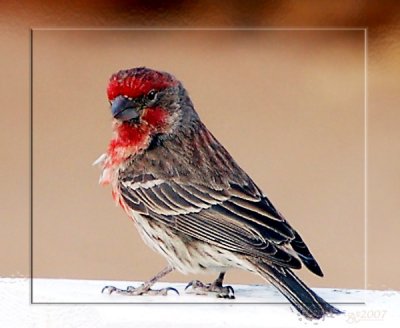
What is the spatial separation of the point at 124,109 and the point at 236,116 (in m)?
0.59

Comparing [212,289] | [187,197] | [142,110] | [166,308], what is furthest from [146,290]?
[142,110]

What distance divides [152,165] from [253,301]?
80cm

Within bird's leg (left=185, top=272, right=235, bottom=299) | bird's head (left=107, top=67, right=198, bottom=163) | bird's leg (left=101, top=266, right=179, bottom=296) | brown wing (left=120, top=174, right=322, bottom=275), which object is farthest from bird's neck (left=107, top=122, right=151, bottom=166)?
bird's leg (left=185, top=272, right=235, bottom=299)

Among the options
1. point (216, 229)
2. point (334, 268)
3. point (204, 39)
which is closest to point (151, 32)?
point (204, 39)

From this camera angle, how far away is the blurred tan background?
554 centimetres

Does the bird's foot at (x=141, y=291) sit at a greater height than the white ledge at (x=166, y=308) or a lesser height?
greater

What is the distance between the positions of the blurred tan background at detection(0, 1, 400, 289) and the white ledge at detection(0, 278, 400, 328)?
0.08 m

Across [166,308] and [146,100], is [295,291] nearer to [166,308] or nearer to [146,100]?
[166,308]

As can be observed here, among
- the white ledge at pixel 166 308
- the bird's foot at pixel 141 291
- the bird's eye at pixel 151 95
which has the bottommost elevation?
the white ledge at pixel 166 308

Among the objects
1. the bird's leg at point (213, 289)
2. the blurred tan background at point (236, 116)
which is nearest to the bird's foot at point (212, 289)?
the bird's leg at point (213, 289)

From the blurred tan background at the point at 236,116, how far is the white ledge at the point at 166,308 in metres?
0.08

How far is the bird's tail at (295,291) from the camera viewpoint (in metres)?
5.19

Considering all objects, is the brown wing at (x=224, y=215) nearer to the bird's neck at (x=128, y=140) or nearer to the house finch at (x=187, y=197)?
the house finch at (x=187, y=197)

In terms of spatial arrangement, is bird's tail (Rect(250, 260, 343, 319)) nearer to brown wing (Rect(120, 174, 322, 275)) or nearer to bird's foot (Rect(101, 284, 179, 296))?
brown wing (Rect(120, 174, 322, 275))
